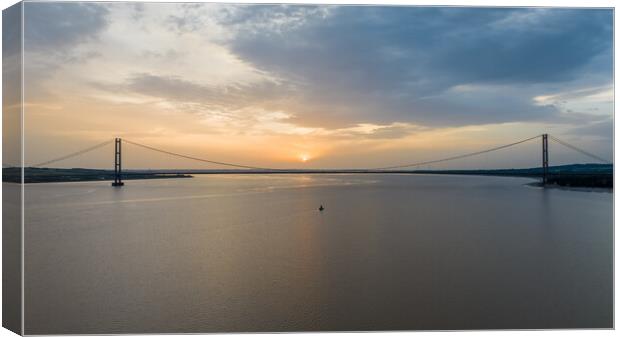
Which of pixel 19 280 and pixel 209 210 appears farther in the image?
pixel 209 210

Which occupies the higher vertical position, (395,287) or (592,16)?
(592,16)

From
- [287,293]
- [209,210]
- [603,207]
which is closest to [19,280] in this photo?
[287,293]

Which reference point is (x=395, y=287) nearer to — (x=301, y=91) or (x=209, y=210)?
(x=301, y=91)

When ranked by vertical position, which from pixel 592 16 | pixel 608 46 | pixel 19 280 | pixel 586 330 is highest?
pixel 592 16

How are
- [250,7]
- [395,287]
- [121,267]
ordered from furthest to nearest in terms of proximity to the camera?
[121,267] < [395,287] < [250,7]

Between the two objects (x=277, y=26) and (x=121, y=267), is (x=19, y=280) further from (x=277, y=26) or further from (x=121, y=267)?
(x=277, y=26)

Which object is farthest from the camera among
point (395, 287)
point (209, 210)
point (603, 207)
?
point (209, 210)
